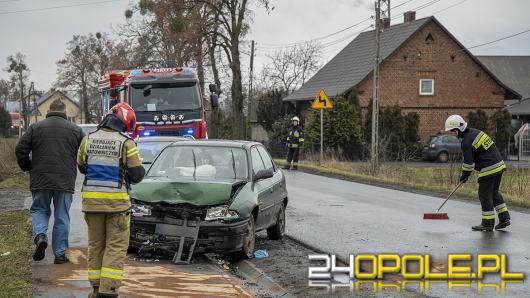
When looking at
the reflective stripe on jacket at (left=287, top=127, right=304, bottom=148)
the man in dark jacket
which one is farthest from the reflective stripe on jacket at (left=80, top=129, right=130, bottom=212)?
the reflective stripe on jacket at (left=287, top=127, right=304, bottom=148)

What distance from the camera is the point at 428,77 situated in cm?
4728

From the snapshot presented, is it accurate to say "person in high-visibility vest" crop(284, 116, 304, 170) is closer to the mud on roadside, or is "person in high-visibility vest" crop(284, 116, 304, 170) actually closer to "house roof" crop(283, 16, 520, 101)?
the mud on roadside

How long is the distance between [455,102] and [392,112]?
6472 millimetres

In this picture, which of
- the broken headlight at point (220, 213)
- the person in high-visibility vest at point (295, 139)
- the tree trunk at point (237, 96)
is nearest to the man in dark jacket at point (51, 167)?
the broken headlight at point (220, 213)

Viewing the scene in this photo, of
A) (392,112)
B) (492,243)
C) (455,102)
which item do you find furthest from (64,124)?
(455,102)

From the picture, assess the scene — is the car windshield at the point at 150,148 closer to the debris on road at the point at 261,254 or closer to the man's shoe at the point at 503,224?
the debris on road at the point at 261,254

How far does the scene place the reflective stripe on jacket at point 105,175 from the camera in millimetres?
7008

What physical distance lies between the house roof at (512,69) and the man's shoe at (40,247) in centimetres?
5875

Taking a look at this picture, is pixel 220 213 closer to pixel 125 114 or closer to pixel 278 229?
pixel 278 229

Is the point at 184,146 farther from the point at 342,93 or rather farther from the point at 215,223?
the point at 342,93

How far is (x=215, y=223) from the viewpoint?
30.7 ft

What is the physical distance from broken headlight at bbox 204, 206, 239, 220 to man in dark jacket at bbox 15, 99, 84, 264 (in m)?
1.66

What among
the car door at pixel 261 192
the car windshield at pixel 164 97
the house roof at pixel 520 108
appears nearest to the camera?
the car door at pixel 261 192

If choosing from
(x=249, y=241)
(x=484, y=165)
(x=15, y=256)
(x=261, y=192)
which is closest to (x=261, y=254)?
(x=249, y=241)
